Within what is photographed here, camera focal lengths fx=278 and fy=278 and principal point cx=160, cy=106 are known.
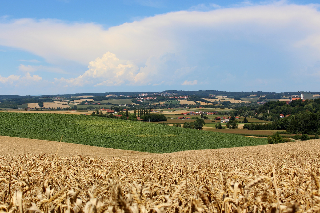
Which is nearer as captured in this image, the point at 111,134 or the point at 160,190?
the point at 160,190

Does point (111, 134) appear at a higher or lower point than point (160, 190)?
lower

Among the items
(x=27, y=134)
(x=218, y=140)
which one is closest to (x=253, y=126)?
(x=218, y=140)

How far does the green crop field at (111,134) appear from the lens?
4591cm

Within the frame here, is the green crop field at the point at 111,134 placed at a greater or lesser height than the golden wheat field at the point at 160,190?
lesser

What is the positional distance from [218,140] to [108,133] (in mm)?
21517

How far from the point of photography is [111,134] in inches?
1999

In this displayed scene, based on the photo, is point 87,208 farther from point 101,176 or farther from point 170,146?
point 170,146

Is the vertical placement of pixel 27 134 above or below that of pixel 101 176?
below

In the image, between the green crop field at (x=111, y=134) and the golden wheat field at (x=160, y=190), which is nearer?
the golden wheat field at (x=160, y=190)

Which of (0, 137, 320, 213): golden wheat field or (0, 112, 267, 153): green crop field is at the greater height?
(0, 137, 320, 213): golden wheat field

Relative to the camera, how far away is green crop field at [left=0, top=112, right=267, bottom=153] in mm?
45906

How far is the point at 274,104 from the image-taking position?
15812 centimetres

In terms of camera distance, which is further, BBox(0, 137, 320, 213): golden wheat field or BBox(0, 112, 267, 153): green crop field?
BBox(0, 112, 267, 153): green crop field

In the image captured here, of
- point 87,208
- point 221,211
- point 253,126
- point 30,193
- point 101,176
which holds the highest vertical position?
point 87,208
